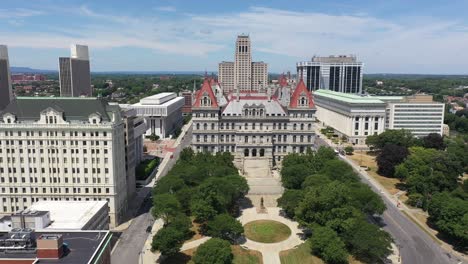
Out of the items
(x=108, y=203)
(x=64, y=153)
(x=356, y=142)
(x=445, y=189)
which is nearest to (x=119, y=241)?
(x=108, y=203)


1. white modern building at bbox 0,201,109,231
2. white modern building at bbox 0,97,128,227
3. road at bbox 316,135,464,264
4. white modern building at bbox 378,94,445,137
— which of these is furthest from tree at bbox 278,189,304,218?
white modern building at bbox 378,94,445,137

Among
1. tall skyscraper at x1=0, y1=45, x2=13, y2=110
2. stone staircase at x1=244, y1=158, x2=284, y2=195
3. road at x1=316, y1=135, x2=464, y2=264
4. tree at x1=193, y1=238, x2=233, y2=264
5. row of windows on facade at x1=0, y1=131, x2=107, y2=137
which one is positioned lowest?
road at x1=316, y1=135, x2=464, y2=264

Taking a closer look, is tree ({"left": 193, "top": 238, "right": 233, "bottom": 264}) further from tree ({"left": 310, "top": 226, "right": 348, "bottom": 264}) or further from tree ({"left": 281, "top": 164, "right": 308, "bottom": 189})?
tree ({"left": 281, "top": 164, "right": 308, "bottom": 189})

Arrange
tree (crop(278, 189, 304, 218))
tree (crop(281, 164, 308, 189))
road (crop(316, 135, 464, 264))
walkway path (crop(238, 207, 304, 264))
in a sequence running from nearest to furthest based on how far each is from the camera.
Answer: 1. road (crop(316, 135, 464, 264))
2. walkway path (crop(238, 207, 304, 264))
3. tree (crop(278, 189, 304, 218))
4. tree (crop(281, 164, 308, 189))

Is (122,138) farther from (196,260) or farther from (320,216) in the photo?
(320,216)

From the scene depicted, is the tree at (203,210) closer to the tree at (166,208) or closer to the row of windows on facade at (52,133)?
the tree at (166,208)

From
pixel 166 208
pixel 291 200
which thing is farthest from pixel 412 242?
pixel 166 208

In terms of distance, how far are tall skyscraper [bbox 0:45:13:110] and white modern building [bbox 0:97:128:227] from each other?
8688 cm

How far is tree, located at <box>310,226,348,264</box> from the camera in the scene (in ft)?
237

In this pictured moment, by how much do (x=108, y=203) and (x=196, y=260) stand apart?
35.8 meters

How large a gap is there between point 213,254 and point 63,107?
53612mm

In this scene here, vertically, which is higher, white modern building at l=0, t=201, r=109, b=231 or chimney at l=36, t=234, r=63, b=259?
chimney at l=36, t=234, r=63, b=259

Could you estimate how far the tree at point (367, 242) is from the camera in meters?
73.1

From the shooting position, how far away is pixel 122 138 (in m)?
97.6
